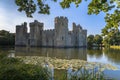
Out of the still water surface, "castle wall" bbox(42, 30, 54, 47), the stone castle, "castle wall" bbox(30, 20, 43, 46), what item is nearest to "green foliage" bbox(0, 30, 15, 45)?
the stone castle

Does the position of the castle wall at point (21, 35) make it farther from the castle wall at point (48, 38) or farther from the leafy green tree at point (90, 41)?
the leafy green tree at point (90, 41)

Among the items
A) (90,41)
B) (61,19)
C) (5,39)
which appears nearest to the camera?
(5,39)

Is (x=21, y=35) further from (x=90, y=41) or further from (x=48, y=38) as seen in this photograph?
(x=90, y=41)

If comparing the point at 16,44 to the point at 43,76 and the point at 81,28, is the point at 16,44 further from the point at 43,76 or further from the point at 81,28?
the point at 43,76

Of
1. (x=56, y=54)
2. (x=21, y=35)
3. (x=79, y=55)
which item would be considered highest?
(x=21, y=35)

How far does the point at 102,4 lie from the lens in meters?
5.40

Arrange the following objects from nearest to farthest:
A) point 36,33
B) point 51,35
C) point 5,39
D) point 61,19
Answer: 1. point 5,39
2. point 61,19
3. point 51,35
4. point 36,33

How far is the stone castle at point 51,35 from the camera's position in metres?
57.9

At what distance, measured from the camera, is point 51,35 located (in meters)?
60.4

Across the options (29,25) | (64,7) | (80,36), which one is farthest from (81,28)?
(64,7)

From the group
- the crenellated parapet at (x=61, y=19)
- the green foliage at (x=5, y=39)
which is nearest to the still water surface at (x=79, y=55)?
the green foliage at (x=5, y=39)

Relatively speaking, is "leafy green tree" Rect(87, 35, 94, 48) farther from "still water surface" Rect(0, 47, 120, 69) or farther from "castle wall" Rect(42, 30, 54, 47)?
"still water surface" Rect(0, 47, 120, 69)

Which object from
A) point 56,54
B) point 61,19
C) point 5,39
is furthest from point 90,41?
point 56,54

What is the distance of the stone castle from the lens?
57875mm
